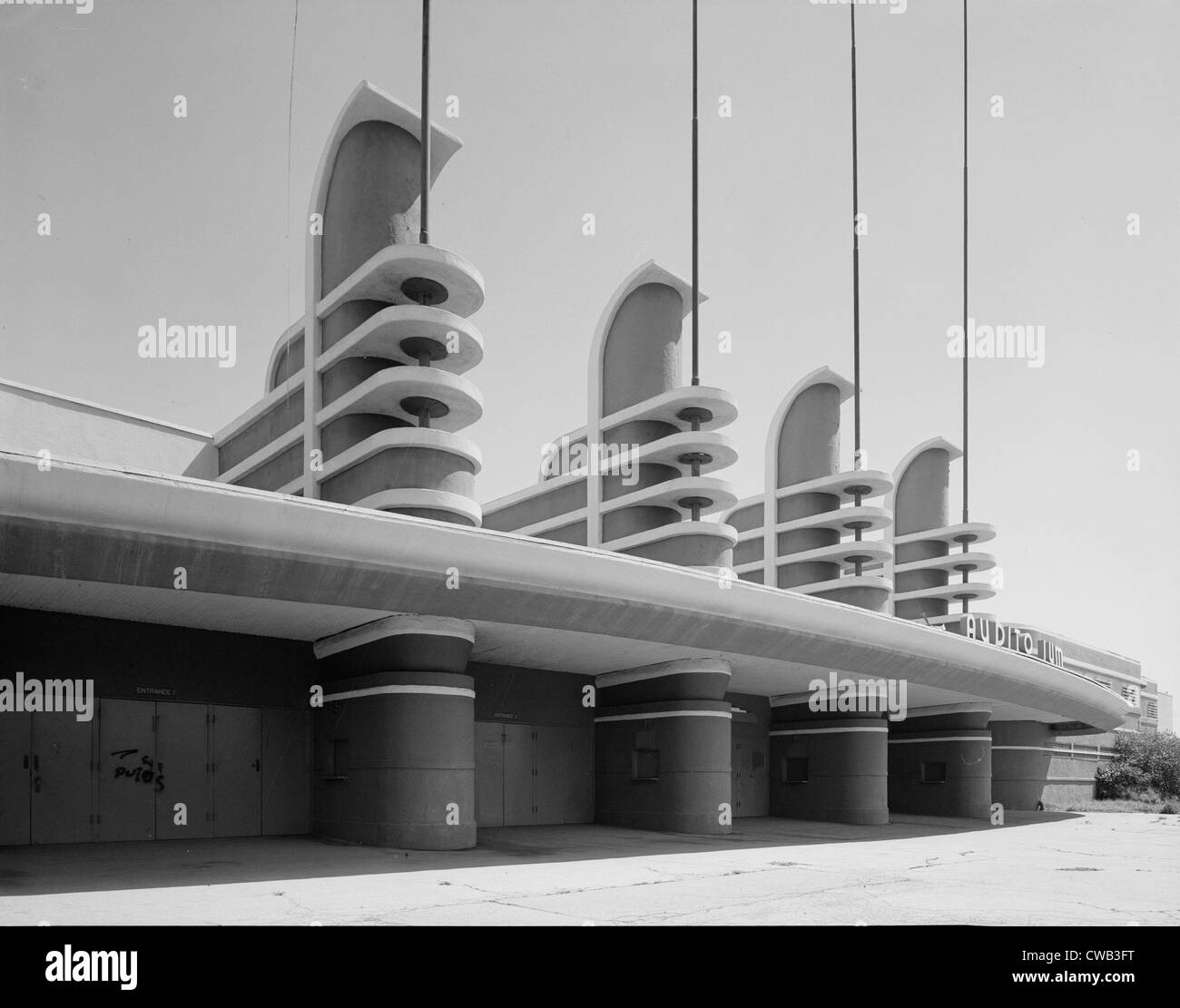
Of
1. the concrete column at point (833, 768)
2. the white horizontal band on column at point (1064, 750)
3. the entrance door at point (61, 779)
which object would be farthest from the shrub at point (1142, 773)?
the entrance door at point (61, 779)

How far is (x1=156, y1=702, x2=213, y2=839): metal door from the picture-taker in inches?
803

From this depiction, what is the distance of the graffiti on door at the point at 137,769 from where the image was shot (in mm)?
19953

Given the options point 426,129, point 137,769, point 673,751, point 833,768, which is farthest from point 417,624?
point 833,768

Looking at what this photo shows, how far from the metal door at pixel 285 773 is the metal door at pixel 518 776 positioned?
17.4 ft

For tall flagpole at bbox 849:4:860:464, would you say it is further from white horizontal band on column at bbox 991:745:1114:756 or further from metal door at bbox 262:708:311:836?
metal door at bbox 262:708:311:836

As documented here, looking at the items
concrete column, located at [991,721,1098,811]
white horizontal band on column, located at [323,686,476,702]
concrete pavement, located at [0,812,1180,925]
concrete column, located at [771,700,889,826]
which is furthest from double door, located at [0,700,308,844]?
concrete column, located at [991,721,1098,811]

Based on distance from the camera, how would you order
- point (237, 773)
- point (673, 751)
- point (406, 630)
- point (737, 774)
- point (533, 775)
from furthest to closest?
point (737, 774) → point (533, 775) → point (673, 751) → point (237, 773) → point (406, 630)

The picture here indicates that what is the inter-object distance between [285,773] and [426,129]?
14.9 meters

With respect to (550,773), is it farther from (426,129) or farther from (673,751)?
(426,129)

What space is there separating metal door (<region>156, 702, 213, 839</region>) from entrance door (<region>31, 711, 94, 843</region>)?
1.24m

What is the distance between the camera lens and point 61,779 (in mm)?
19328
